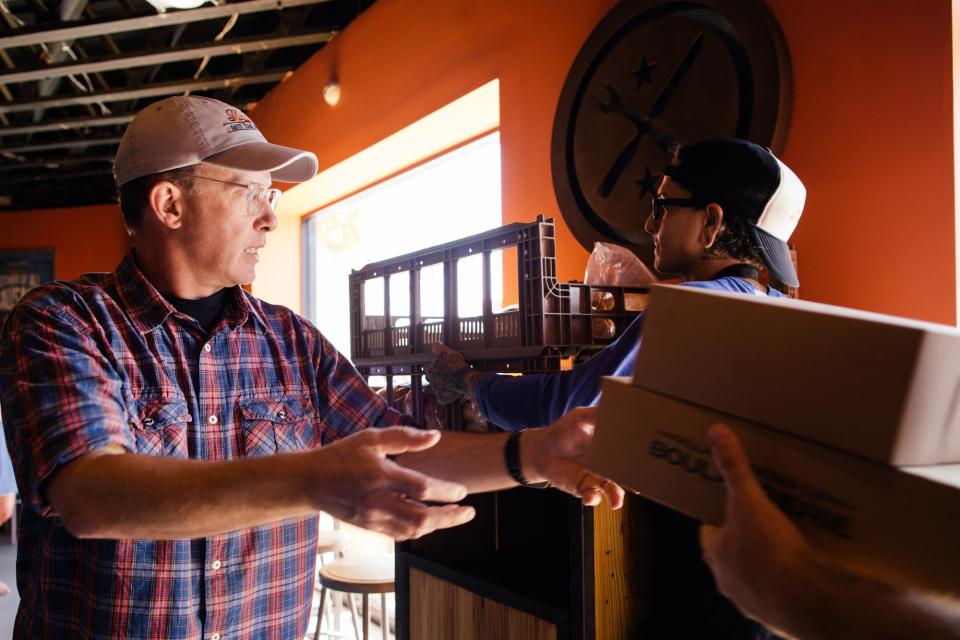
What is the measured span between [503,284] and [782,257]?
2035 millimetres

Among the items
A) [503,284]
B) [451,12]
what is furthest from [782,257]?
[451,12]

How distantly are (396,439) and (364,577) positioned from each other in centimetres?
239

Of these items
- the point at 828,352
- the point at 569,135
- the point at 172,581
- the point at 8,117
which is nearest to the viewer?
the point at 828,352

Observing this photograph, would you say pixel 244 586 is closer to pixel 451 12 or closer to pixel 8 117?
pixel 451 12

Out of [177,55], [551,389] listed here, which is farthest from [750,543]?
[177,55]

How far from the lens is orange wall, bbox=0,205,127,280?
10297mm

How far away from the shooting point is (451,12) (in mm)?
4168

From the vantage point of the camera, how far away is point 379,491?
926 millimetres

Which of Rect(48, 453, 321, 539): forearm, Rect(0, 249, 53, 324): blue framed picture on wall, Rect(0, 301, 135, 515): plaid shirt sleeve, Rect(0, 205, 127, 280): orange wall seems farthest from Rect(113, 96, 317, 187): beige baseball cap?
Rect(0, 249, 53, 324): blue framed picture on wall

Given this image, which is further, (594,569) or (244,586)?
(594,569)

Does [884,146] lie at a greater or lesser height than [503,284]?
greater

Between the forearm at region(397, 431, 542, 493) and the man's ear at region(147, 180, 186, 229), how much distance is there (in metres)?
0.70

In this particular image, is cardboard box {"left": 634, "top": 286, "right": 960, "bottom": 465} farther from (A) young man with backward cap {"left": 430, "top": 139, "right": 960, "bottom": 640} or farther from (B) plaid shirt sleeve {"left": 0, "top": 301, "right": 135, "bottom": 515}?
(B) plaid shirt sleeve {"left": 0, "top": 301, "right": 135, "bottom": 515}

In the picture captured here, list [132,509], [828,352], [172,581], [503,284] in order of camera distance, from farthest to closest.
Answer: [503,284] → [172,581] → [132,509] → [828,352]
